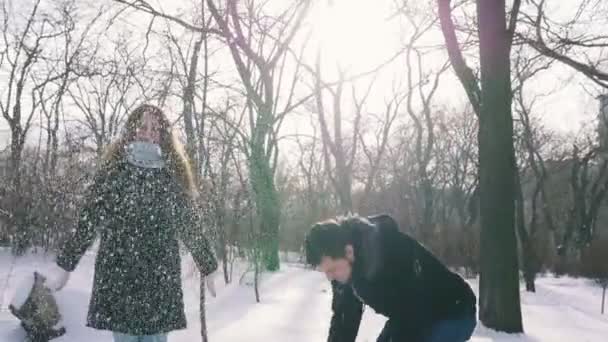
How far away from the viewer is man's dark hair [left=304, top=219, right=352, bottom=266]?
2.16 m

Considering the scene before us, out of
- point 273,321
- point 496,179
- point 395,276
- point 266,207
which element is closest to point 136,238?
point 395,276

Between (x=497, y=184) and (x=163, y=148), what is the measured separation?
4.92 meters

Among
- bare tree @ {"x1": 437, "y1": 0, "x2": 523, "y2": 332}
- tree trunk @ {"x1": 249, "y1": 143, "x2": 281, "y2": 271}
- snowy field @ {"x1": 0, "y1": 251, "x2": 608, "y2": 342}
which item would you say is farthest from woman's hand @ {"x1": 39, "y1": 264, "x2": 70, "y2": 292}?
tree trunk @ {"x1": 249, "y1": 143, "x2": 281, "y2": 271}

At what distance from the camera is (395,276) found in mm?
2225

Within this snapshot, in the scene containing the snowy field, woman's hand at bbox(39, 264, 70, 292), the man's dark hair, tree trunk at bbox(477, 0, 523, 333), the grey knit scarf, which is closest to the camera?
the man's dark hair

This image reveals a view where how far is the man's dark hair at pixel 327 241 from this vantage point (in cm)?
216

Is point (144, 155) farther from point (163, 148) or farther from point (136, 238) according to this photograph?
point (136, 238)

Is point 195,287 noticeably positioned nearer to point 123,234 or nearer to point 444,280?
point 123,234

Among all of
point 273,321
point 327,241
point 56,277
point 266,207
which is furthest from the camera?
point 266,207

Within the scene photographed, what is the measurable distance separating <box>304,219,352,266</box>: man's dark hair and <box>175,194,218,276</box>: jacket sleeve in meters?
1.01

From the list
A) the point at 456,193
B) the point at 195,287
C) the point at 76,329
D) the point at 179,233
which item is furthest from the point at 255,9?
the point at 456,193

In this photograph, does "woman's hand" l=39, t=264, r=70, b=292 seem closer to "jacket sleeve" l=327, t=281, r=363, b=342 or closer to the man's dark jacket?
"jacket sleeve" l=327, t=281, r=363, b=342

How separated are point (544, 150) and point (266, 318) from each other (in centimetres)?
3426

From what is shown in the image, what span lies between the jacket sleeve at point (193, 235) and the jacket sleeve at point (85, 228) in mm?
385
